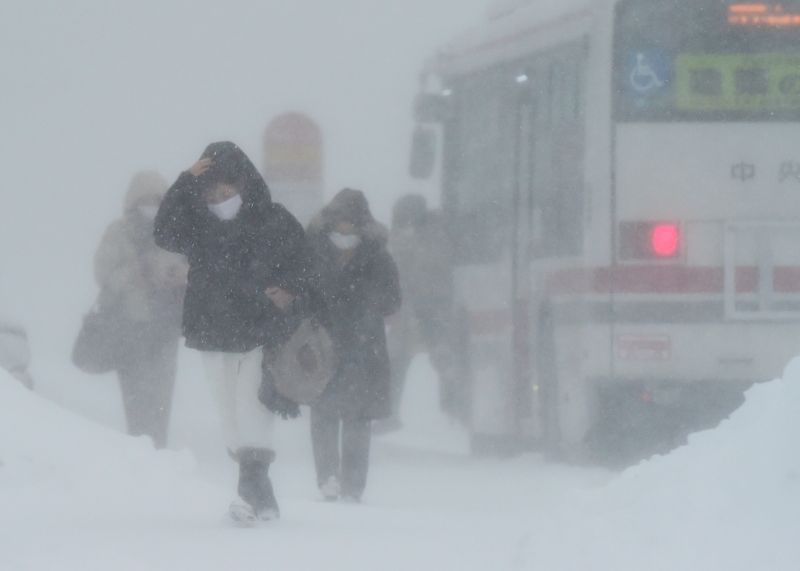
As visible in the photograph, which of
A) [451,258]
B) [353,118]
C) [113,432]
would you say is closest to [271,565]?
[113,432]

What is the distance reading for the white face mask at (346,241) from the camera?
9.61m

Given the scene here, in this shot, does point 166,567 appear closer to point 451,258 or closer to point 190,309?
point 190,309

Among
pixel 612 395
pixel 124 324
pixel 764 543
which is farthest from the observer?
pixel 612 395

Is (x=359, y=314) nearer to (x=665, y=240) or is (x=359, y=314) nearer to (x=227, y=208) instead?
(x=227, y=208)

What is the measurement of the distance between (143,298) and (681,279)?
3.31 metres

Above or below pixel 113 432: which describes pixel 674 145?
above

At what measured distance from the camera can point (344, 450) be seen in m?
9.56

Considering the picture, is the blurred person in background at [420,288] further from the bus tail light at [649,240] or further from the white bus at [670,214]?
the bus tail light at [649,240]

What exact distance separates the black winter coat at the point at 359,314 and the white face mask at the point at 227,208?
208 cm

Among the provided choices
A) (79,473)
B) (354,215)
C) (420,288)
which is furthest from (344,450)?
(420,288)

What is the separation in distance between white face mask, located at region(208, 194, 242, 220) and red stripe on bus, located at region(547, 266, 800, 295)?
4.83 metres

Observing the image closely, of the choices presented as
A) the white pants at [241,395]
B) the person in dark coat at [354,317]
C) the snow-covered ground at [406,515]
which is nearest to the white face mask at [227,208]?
the white pants at [241,395]

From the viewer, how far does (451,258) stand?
1510cm

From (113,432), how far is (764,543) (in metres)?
4.93
